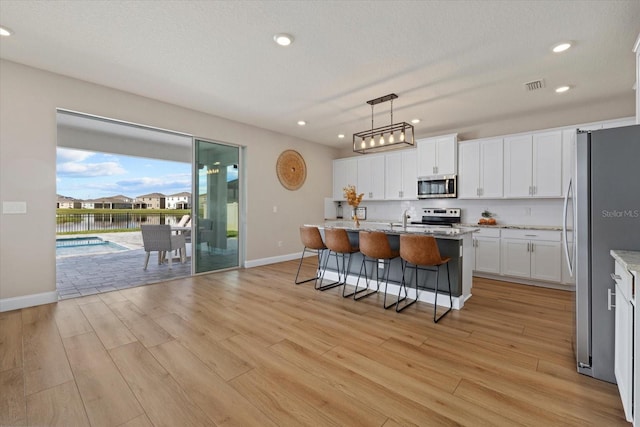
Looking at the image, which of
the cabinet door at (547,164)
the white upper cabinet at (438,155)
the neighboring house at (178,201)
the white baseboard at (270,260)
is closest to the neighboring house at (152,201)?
the neighboring house at (178,201)

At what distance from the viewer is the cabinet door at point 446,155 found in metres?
5.33

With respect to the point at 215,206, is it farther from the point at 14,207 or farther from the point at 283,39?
the point at 283,39

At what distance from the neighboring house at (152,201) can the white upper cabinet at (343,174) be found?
6.26 metres

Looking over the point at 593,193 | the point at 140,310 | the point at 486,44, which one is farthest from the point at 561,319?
the point at 140,310

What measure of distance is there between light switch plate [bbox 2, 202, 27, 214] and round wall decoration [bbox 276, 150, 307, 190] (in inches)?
154

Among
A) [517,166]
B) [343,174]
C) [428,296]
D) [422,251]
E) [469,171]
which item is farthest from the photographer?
[343,174]

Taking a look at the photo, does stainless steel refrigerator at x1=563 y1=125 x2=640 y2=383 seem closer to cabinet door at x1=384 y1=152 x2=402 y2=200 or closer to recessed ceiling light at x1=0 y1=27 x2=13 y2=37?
cabinet door at x1=384 y1=152 x2=402 y2=200

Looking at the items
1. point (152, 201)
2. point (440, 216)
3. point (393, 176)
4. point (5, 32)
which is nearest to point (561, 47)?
point (440, 216)

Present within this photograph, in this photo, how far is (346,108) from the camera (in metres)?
4.60

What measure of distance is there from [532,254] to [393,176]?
2998 millimetres

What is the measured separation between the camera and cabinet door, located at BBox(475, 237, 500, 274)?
4678mm

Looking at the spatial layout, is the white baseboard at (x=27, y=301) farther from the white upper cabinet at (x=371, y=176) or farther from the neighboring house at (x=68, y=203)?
the neighboring house at (x=68, y=203)

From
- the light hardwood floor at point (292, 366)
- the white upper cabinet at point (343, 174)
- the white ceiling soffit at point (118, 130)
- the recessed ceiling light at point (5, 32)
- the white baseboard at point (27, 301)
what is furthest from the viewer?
the white upper cabinet at point (343, 174)

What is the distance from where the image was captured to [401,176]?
622 cm
